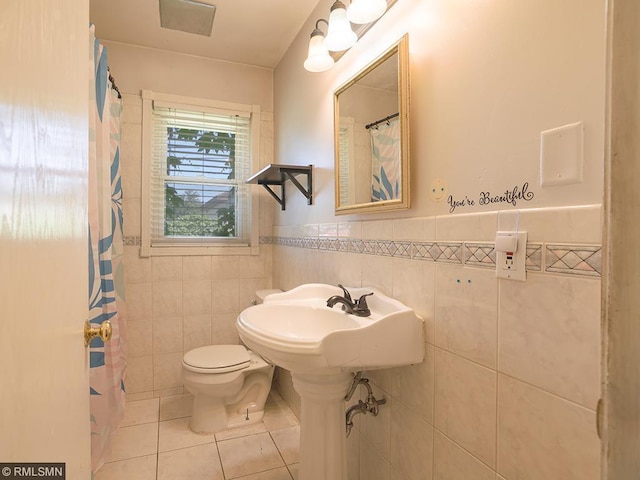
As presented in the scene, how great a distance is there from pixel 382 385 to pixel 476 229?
0.74 m

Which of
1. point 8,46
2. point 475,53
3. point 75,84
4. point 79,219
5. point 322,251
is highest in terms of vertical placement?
point 475,53

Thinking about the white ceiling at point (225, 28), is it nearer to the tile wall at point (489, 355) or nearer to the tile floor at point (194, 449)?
the tile wall at point (489, 355)

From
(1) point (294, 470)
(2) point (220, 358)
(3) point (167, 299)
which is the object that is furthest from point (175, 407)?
(1) point (294, 470)

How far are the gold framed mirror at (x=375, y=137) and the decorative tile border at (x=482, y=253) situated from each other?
0.15m

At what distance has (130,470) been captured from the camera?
5.61 ft

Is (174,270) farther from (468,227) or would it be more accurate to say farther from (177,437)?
(468,227)

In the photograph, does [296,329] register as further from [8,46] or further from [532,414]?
[8,46]

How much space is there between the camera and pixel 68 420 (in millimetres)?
595

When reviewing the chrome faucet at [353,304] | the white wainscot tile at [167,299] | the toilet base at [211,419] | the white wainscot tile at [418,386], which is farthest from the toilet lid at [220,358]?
the white wainscot tile at [418,386]

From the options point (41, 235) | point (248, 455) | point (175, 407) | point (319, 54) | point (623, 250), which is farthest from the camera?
point (175, 407)

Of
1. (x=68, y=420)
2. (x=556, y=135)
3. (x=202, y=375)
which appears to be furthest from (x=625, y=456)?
(x=202, y=375)

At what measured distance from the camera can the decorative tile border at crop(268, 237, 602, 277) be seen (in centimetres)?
69

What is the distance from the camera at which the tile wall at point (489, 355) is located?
70cm

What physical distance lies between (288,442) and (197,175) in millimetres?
1881
